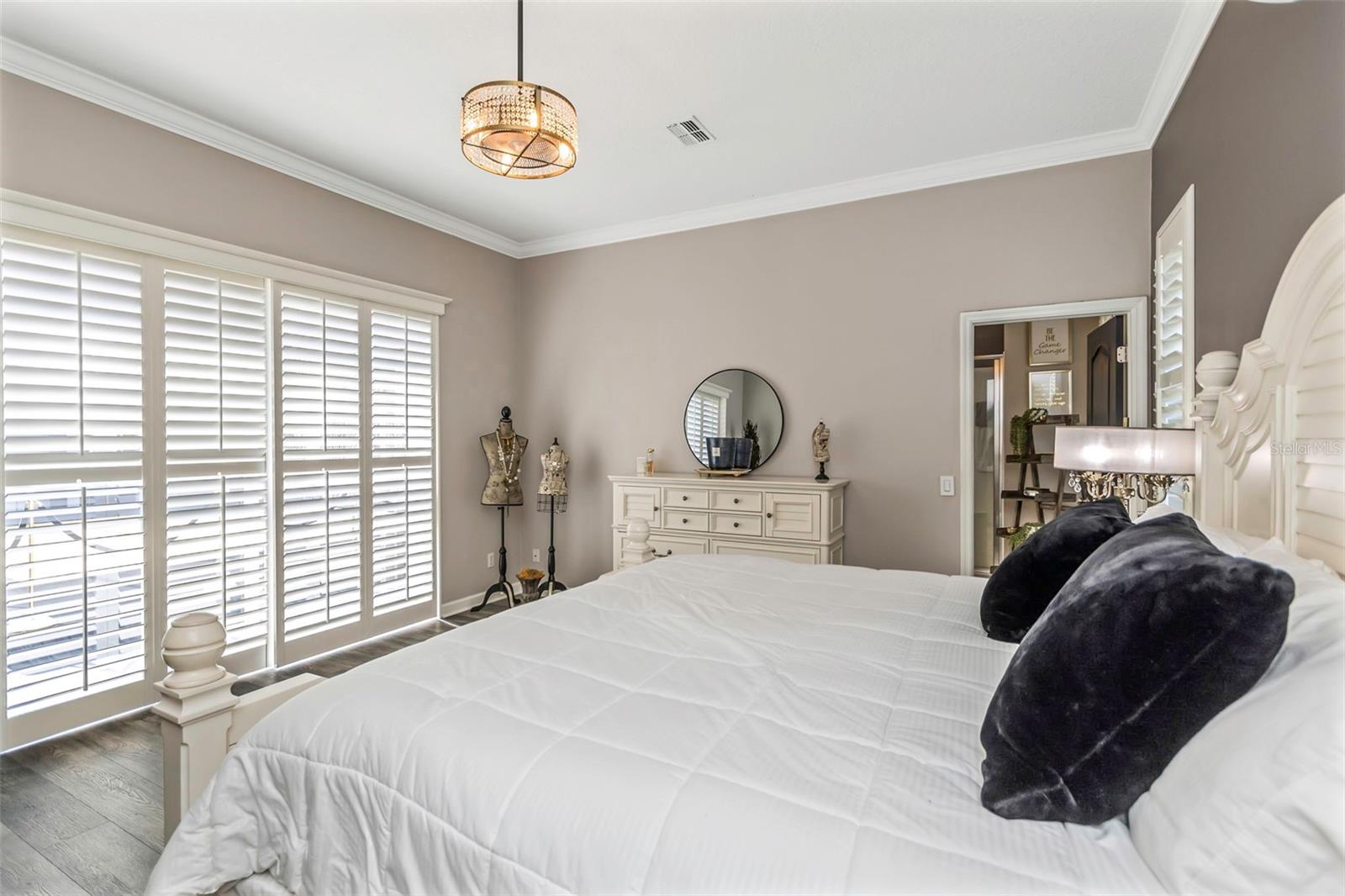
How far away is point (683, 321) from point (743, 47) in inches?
79.3

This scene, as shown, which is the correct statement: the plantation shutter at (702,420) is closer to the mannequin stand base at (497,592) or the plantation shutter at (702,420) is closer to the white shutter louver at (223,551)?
the mannequin stand base at (497,592)

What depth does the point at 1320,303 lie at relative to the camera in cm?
122

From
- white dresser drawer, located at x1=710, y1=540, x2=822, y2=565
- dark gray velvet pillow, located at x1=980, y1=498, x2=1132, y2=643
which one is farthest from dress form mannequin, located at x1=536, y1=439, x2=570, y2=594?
dark gray velvet pillow, located at x1=980, y1=498, x2=1132, y2=643

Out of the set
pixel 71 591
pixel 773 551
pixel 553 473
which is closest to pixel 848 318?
pixel 773 551

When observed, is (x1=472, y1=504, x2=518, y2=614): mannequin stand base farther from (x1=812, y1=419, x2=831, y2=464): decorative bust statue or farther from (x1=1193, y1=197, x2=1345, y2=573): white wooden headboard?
(x1=1193, y1=197, x2=1345, y2=573): white wooden headboard

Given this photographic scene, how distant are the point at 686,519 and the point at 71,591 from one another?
2.91m

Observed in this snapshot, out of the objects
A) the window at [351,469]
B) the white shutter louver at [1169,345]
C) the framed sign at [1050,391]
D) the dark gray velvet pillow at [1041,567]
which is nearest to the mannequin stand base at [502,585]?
the window at [351,469]

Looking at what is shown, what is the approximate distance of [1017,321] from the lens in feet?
10.9

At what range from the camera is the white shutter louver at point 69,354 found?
2.42 m

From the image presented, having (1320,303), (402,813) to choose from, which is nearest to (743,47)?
(1320,303)

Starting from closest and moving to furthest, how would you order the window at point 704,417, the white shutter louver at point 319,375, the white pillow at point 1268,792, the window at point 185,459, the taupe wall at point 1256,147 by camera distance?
1. the white pillow at point 1268,792
2. the taupe wall at point 1256,147
3. the window at point 185,459
4. the white shutter louver at point 319,375
5. the window at point 704,417

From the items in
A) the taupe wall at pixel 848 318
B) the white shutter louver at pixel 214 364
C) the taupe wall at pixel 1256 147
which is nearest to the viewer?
the taupe wall at pixel 1256 147

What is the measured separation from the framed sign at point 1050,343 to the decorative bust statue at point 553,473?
3.99 m

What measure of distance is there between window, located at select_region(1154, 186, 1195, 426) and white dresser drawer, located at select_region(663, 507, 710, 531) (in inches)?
91.3
